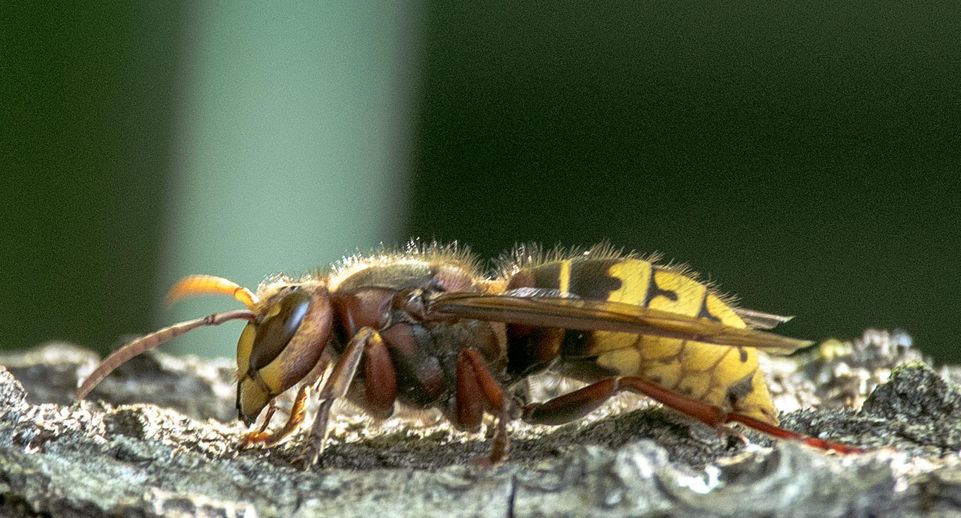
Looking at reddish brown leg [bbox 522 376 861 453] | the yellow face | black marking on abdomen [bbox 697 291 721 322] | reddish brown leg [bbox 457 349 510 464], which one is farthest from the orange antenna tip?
black marking on abdomen [bbox 697 291 721 322]

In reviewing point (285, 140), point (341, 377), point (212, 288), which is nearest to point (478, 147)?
point (285, 140)

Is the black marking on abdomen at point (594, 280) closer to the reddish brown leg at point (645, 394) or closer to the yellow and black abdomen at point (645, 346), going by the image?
the yellow and black abdomen at point (645, 346)

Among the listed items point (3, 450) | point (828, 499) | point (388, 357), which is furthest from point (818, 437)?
point (3, 450)

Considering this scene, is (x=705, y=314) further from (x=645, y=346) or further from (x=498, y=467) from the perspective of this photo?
(x=498, y=467)

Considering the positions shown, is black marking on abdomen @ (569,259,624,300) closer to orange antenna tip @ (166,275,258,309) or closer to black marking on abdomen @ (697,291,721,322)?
black marking on abdomen @ (697,291,721,322)

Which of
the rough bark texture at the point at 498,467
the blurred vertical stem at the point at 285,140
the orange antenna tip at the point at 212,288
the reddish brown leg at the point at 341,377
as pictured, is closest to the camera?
the rough bark texture at the point at 498,467

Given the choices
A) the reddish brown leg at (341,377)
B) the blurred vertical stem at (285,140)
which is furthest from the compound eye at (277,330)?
the blurred vertical stem at (285,140)

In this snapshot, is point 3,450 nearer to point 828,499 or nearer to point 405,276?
point 405,276
